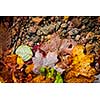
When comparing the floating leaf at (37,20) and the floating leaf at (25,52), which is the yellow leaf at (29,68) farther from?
the floating leaf at (37,20)

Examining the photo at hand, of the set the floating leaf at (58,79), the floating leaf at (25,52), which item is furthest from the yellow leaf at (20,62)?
the floating leaf at (58,79)

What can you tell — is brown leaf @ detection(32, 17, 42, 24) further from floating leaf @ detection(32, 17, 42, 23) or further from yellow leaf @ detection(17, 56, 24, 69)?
yellow leaf @ detection(17, 56, 24, 69)

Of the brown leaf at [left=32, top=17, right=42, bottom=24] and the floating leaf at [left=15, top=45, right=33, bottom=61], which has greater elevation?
the brown leaf at [left=32, top=17, right=42, bottom=24]

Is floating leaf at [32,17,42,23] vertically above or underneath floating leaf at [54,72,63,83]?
A: above

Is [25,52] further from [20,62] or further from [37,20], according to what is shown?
[37,20]

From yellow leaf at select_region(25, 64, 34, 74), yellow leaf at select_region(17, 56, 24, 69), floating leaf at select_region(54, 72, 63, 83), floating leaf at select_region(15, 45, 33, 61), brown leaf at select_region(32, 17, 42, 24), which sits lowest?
floating leaf at select_region(54, 72, 63, 83)

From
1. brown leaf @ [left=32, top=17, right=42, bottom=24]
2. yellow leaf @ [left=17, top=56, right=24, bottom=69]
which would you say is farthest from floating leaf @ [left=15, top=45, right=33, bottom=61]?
brown leaf @ [left=32, top=17, right=42, bottom=24]

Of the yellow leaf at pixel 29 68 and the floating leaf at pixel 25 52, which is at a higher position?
the floating leaf at pixel 25 52

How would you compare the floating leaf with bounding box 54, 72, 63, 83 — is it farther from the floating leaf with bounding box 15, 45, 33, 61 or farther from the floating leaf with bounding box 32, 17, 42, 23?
the floating leaf with bounding box 32, 17, 42, 23

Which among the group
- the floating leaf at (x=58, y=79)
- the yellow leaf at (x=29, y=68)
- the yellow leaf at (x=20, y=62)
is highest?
the yellow leaf at (x=20, y=62)

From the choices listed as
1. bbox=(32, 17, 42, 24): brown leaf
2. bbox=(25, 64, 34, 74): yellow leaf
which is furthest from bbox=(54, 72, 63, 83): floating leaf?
bbox=(32, 17, 42, 24): brown leaf

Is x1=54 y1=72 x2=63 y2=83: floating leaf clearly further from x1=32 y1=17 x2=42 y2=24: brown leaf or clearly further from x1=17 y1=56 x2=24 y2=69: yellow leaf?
x1=32 y1=17 x2=42 y2=24: brown leaf
